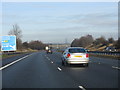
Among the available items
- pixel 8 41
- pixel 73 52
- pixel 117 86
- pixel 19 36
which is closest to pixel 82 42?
pixel 19 36

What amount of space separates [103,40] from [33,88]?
5346 inches

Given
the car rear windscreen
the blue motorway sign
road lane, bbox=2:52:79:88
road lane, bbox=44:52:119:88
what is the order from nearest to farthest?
road lane, bbox=2:52:79:88, road lane, bbox=44:52:119:88, the car rear windscreen, the blue motorway sign

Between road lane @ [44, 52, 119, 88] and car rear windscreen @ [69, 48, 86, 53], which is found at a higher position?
car rear windscreen @ [69, 48, 86, 53]

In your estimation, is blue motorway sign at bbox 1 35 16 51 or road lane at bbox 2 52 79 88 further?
blue motorway sign at bbox 1 35 16 51

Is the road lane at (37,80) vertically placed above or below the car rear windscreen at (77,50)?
below

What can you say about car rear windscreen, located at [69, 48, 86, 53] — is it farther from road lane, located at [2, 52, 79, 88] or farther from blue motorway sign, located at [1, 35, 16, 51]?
blue motorway sign, located at [1, 35, 16, 51]

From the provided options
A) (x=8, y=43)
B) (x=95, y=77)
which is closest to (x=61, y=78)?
(x=95, y=77)

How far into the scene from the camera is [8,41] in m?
53.1

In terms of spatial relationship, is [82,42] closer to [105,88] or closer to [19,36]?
[19,36]

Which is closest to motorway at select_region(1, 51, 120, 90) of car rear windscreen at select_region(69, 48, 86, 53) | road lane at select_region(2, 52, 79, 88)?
road lane at select_region(2, 52, 79, 88)

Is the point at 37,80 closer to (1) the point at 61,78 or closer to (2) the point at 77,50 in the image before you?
(1) the point at 61,78

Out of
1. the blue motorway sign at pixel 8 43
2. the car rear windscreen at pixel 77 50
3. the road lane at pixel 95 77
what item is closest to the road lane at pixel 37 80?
the road lane at pixel 95 77

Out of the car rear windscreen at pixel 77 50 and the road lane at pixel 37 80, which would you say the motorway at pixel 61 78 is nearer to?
the road lane at pixel 37 80

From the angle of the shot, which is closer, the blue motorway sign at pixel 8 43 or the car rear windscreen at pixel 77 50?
the car rear windscreen at pixel 77 50
